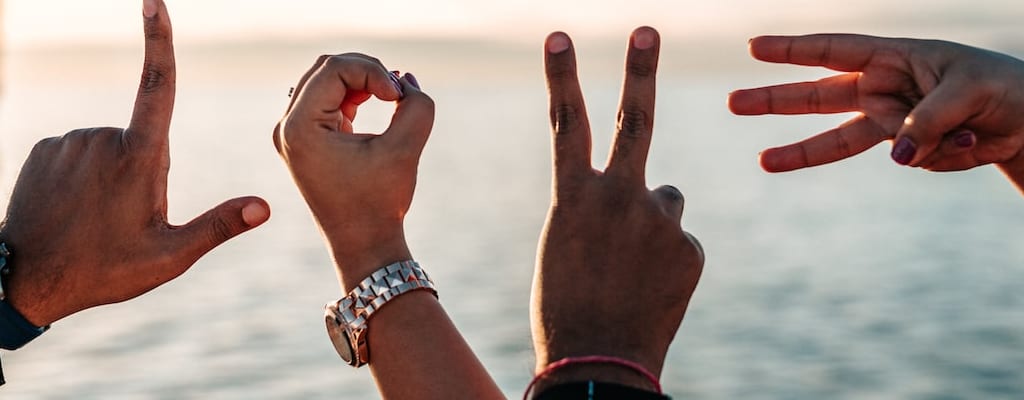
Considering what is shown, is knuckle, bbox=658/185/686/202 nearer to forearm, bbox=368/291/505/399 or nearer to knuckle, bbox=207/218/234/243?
forearm, bbox=368/291/505/399

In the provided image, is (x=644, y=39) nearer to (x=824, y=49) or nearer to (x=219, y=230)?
(x=824, y=49)

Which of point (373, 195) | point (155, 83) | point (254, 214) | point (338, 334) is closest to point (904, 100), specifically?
point (373, 195)

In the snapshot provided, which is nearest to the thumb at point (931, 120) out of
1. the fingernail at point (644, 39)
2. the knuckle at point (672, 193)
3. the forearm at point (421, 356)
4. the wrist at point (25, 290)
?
A: the knuckle at point (672, 193)

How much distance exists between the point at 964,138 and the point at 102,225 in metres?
1.74

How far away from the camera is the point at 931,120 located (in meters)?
2.39

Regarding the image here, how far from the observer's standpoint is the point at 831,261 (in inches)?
701

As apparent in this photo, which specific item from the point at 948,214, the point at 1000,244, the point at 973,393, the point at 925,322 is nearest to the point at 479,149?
the point at 948,214

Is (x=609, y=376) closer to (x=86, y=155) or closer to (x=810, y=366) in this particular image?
(x=86, y=155)

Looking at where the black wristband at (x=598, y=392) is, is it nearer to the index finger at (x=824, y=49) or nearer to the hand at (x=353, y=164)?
the hand at (x=353, y=164)

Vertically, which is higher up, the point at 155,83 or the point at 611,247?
the point at 155,83

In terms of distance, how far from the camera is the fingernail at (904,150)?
7.89ft

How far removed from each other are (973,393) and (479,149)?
32844 mm

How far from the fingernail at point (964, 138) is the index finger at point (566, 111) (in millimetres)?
766

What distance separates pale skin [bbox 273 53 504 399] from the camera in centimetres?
235
